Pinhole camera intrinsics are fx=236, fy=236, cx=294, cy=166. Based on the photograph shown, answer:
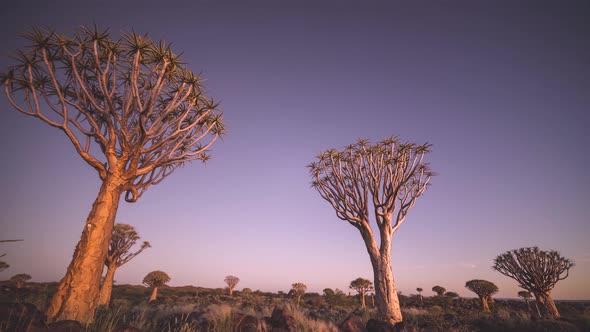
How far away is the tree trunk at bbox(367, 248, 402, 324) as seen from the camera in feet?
27.3

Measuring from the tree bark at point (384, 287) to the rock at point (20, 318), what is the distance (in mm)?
8809

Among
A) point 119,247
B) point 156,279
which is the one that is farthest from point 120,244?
point 156,279

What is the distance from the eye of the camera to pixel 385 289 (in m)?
8.73

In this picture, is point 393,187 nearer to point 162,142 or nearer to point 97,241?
point 162,142

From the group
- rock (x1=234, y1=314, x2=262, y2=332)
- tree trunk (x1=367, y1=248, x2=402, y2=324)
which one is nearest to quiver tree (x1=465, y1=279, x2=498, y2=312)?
tree trunk (x1=367, y1=248, x2=402, y2=324)

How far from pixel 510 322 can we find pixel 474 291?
79.4ft

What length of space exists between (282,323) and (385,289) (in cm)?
547

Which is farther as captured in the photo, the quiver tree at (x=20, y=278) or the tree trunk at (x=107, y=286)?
the quiver tree at (x=20, y=278)

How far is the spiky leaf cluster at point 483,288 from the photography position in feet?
86.9

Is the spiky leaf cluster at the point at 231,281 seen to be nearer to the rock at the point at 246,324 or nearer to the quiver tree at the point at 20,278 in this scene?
the quiver tree at the point at 20,278

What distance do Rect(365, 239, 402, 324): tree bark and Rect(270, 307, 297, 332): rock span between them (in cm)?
492

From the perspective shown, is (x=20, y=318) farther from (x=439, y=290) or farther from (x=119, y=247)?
(x=439, y=290)

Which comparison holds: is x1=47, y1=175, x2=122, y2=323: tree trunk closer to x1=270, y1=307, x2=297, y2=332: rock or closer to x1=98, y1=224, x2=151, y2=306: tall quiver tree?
x1=270, y1=307, x2=297, y2=332: rock

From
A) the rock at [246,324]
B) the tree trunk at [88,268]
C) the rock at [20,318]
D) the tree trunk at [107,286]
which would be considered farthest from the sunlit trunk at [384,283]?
the tree trunk at [107,286]
